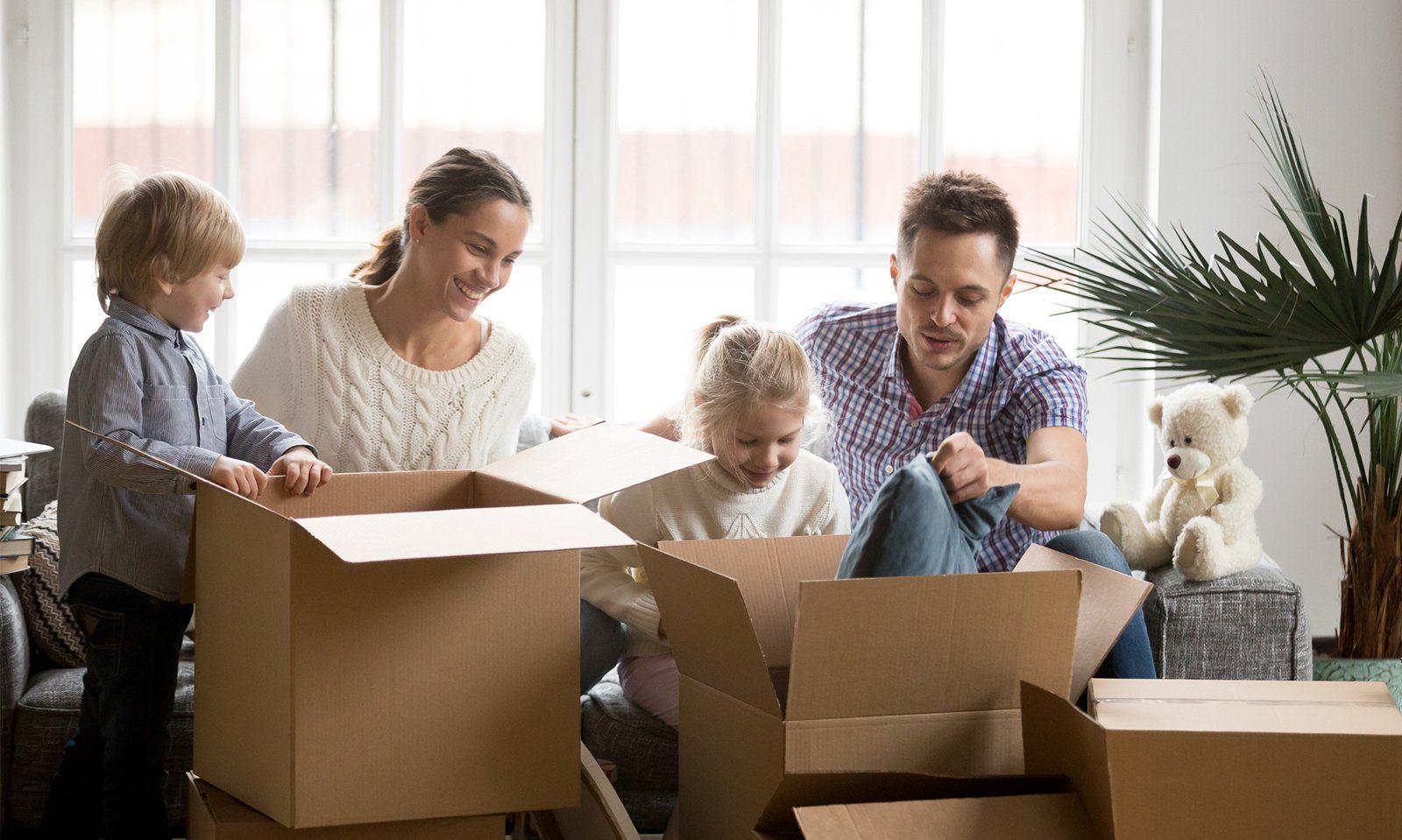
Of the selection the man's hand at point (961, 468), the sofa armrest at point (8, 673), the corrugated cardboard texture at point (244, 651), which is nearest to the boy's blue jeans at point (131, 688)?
the corrugated cardboard texture at point (244, 651)

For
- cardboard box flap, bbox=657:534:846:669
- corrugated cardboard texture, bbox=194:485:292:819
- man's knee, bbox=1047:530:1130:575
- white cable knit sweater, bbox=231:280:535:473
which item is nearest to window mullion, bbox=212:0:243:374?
white cable knit sweater, bbox=231:280:535:473

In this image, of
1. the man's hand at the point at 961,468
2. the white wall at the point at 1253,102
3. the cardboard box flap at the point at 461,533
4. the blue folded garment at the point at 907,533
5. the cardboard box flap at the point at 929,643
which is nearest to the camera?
the cardboard box flap at the point at 461,533

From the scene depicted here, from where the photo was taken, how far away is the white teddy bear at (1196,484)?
227 cm

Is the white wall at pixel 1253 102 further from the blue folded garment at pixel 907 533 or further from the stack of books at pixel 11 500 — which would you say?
the stack of books at pixel 11 500

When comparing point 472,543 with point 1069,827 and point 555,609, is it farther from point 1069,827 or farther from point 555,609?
point 1069,827

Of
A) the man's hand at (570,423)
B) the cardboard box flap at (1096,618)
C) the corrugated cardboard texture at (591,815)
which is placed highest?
the man's hand at (570,423)

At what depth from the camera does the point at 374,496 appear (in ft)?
5.18

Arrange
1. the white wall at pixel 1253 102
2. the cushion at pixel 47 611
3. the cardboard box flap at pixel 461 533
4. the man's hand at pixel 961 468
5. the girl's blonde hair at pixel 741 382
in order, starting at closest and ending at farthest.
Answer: the cardboard box flap at pixel 461 533
the man's hand at pixel 961 468
the girl's blonde hair at pixel 741 382
the cushion at pixel 47 611
the white wall at pixel 1253 102

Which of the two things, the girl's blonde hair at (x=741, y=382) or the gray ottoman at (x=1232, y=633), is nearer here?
the girl's blonde hair at (x=741, y=382)

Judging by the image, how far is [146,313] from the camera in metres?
1.70

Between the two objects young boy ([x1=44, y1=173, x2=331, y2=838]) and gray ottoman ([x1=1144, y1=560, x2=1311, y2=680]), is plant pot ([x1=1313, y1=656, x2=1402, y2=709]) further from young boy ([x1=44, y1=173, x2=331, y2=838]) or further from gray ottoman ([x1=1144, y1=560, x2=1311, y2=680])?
young boy ([x1=44, y1=173, x2=331, y2=838])

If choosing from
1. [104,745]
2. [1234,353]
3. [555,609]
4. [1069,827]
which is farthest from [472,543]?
[1234,353]

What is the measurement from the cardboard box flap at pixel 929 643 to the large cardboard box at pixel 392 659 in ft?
0.76

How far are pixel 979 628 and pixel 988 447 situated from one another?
0.83m
